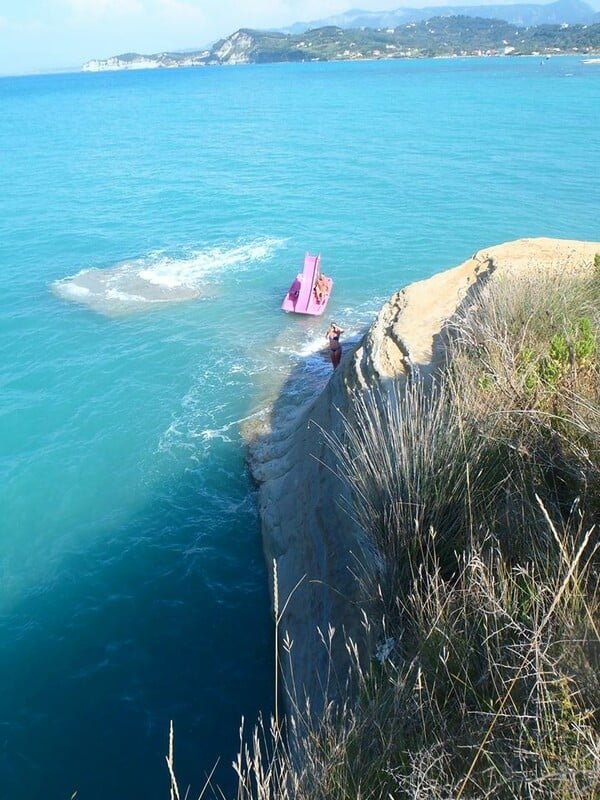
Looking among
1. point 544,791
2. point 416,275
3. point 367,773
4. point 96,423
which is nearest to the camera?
point 544,791

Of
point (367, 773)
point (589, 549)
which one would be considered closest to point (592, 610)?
point (589, 549)

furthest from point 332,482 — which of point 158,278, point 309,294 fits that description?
point 158,278

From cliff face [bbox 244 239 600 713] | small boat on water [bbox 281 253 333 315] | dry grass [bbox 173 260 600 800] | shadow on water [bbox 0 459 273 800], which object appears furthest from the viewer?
small boat on water [bbox 281 253 333 315]

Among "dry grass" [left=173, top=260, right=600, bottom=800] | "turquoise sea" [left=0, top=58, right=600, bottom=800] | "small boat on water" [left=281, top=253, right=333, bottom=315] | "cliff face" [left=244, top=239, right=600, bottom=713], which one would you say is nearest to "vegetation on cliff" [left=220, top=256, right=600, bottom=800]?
"dry grass" [left=173, top=260, right=600, bottom=800]

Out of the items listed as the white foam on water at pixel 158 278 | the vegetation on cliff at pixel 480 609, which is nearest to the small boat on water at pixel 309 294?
the white foam on water at pixel 158 278

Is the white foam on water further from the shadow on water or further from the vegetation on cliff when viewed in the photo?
the vegetation on cliff

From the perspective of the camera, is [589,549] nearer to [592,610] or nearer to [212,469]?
[592,610]

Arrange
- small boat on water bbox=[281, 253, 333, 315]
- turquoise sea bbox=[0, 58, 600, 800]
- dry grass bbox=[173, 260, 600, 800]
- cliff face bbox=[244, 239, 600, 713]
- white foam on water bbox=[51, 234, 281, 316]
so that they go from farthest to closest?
white foam on water bbox=[51, 234, 281, 316] < small boat on water bbox=[281, 253, 333, 315] < turquoise sea bbox=[0, 58, 600, 800] < cliff face bbox=[244, 239, 600, 713] < dry grass bbox=[173, 260, 600, 800]
